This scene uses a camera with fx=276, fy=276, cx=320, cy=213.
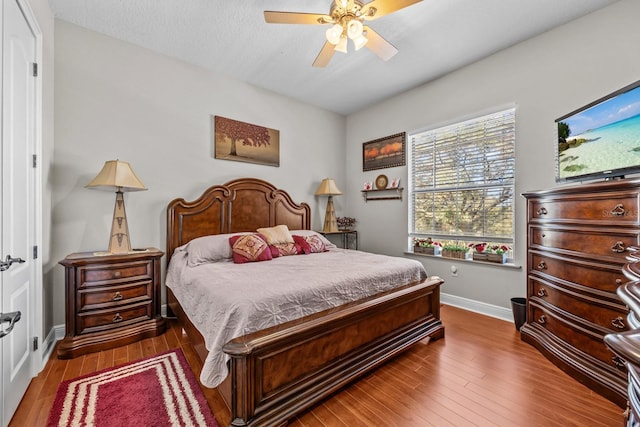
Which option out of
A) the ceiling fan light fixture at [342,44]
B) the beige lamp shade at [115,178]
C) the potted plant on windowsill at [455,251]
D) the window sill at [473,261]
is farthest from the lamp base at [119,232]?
the potted plant on windowsill at [455,251]

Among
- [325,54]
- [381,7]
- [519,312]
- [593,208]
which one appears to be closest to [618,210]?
[593,208]

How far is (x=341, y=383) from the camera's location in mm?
1779

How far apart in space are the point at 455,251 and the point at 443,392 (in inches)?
78.9

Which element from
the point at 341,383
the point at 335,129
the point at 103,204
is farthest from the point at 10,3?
the point at 335,129

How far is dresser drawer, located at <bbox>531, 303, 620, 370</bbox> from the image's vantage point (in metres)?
1.77

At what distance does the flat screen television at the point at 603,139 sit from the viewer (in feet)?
5.69

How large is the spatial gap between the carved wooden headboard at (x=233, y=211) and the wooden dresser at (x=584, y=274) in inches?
114

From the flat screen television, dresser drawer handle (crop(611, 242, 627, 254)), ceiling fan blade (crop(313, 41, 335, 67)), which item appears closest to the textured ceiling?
ceiling fan blade (crop(313, 41, 335, 67))

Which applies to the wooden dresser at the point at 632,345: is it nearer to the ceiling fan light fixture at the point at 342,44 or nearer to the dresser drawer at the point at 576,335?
the dresser drawer at the point at 576,335

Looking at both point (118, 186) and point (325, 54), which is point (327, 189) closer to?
point (325, 54)

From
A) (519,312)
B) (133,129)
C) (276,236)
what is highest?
(133,129)

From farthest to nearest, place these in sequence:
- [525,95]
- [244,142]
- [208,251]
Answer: [244,142] < [525,95] < [208,251]

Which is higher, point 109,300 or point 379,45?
point 379,45

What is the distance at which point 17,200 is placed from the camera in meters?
1.73
